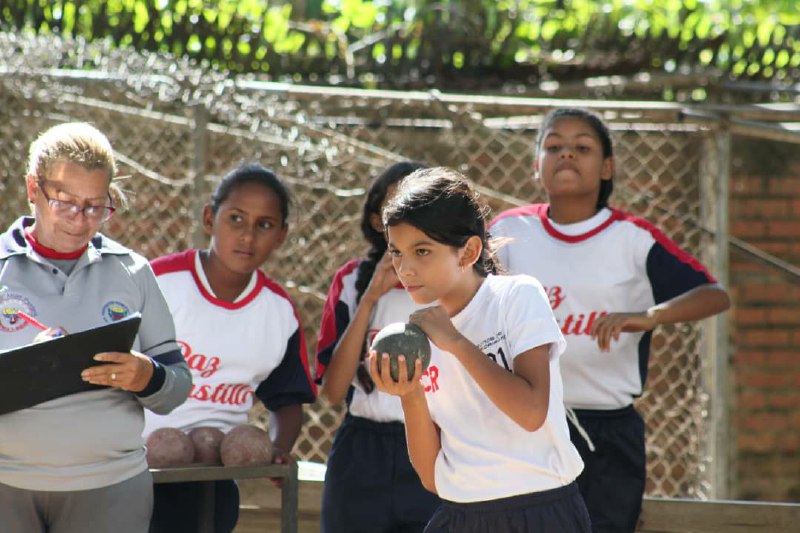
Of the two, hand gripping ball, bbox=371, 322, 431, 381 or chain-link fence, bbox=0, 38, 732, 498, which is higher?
chain-link fence, bbox=0, 38, 732, 498

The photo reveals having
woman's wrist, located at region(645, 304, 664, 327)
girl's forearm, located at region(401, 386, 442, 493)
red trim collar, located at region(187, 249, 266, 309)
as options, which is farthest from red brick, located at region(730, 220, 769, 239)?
girl's forearm, located at region(401, 386, 442, 493)

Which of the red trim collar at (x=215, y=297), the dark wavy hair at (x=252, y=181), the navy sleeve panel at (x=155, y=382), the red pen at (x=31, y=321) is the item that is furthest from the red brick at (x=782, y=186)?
the red pen at (x=31, y=321)

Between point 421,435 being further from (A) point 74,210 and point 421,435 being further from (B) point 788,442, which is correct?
(B) point 788,442

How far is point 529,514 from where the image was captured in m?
2.51

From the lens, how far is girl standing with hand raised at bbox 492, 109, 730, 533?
11.2 feet

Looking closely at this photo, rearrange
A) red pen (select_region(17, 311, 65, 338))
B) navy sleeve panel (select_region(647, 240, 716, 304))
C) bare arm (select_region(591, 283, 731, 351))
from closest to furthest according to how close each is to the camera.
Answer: red pen (select_region(17, 311, 65, 338)) → bare arm (select_region(591, 283, 731, 351)) → navy sleeve panel (select_region(647, 240, 716, 304))

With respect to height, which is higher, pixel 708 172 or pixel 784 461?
pixel 708 172

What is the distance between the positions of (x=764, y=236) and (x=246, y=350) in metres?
2.91

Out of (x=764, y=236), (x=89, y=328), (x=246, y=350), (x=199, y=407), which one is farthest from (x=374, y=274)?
(x=764, y=236)

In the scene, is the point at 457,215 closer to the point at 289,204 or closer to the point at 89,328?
the point at 89,328

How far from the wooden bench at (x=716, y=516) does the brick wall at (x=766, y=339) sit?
1.53 meters

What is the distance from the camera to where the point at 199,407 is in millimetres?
3479

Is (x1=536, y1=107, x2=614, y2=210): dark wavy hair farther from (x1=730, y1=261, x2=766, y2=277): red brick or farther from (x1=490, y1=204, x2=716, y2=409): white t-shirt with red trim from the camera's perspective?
(x1=730, y1=261, x2=766, y2=277): red brick

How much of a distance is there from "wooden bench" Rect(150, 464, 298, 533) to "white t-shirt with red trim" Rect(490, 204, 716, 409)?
908mm
